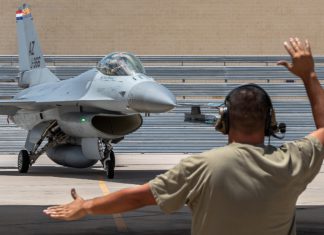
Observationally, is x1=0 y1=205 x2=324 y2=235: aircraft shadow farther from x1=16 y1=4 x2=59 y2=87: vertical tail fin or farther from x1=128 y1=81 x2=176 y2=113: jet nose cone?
x1=16 y1=4 x2=59 y2=87: vertical tail fin

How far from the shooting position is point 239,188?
340 centimetres

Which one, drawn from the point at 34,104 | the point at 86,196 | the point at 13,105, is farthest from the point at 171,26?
Answer: the point at 86,196

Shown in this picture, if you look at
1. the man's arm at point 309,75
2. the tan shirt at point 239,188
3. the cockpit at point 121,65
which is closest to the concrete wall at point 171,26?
the cockpit at point 121,65

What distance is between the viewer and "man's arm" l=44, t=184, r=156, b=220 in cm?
354

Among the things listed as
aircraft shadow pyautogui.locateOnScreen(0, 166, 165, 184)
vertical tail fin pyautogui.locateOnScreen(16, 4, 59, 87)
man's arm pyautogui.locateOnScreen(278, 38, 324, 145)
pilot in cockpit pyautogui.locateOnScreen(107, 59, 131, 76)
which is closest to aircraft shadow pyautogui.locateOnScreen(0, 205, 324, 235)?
pilot in cockpit pyautogui.locateOnScreen(107, 59, 131, 76)

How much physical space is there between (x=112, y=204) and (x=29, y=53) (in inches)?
868

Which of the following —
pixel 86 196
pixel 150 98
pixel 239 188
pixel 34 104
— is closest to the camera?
pixel 239 188

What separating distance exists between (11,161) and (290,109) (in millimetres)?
10674

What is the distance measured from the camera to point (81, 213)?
3.67 m

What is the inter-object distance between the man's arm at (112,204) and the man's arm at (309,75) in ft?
2.57

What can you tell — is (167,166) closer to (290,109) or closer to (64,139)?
(64,139)

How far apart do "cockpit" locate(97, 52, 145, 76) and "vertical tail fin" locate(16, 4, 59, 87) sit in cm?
595

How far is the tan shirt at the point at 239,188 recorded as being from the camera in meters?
3.41

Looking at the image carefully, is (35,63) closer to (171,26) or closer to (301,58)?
(171,26)
